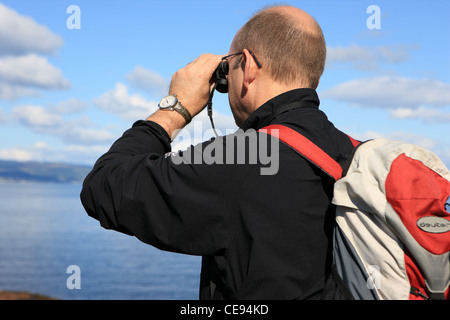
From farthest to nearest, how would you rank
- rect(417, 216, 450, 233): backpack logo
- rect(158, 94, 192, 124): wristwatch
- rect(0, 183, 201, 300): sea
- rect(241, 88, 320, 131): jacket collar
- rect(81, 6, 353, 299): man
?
rect(0, 183, 201, 300): sea, rect(158, 94, 192, 124): wristwatch, rect(241, 88, 320, 131): jacket collar, rect(81, 6, 353, 299): man, rect(417, 216, 450, 233): backpack logo

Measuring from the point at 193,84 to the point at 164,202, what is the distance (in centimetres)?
97

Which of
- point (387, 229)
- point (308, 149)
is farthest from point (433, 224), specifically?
point (308, 149)

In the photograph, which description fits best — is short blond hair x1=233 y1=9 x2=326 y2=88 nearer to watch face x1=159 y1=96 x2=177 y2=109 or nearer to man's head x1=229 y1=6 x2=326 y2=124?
man's head x1=229 y1=6 x2=326 y2=124

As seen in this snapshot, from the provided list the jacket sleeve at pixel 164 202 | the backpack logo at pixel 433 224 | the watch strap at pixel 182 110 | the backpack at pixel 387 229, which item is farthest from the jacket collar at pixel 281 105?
the backpack logo at pixel 433 224

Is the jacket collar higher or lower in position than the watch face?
lower

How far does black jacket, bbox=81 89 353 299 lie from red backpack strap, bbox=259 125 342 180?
0.04 m

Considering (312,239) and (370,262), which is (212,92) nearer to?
(312,239)

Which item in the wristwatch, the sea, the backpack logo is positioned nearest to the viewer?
the backpack logo

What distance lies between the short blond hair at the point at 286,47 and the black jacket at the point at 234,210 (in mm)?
420

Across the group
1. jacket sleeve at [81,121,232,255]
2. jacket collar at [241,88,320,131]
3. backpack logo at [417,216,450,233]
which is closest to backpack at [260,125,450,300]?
backpack logo at [417,216,450,233]

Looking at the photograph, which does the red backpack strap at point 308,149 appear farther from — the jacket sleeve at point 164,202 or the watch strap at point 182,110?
the watch strap at point 182,110

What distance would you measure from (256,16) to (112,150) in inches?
48.3

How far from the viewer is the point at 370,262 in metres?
2.13

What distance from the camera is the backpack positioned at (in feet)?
6.72
